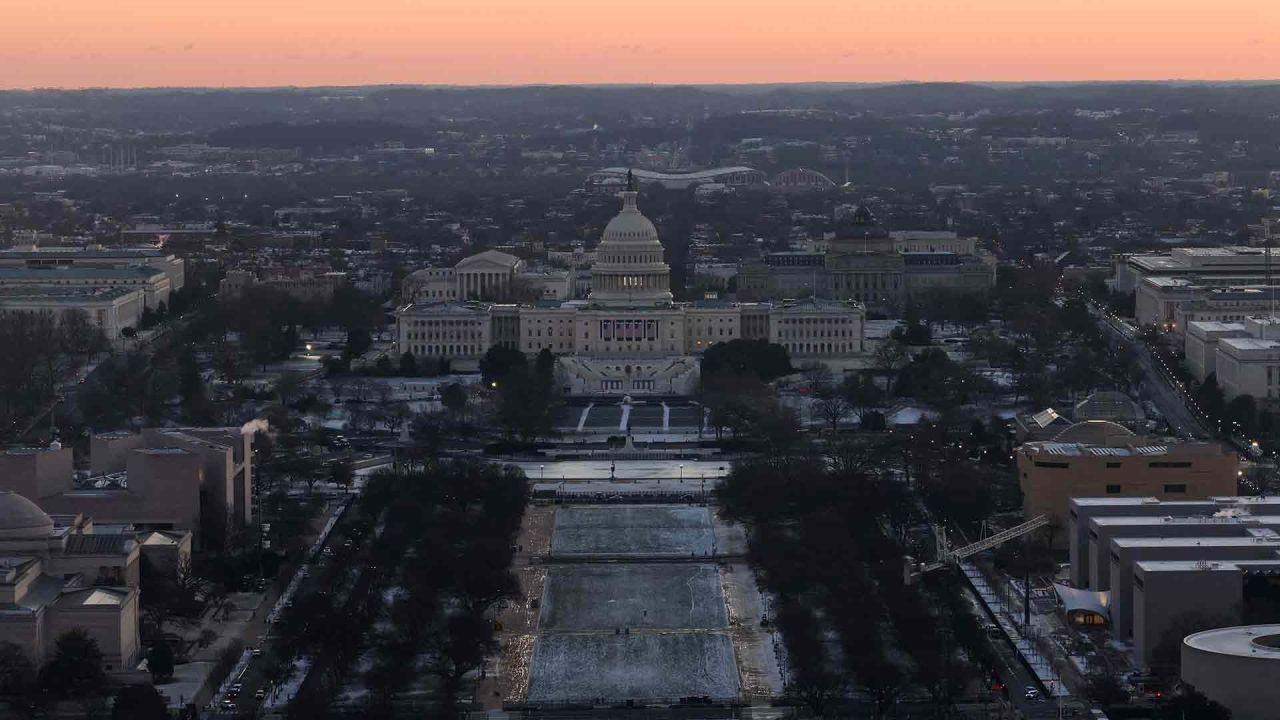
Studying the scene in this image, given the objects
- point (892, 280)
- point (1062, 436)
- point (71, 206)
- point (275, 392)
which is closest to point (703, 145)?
point (71, 206)

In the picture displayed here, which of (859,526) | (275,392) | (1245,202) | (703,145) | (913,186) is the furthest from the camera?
(703,145)


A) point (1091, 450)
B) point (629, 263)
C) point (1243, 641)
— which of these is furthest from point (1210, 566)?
point (629, 263)

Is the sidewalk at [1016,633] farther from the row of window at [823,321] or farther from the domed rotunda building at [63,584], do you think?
the row of window at [823,321]

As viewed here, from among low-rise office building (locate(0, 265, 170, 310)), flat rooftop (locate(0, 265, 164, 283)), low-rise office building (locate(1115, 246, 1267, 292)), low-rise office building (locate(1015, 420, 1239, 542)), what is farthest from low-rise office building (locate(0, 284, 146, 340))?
low-rise office building (locate(1015, 420, 1239, 542))

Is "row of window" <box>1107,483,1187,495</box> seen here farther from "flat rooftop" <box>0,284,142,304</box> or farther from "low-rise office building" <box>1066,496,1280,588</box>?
"flat rooftop" <box>0,284,142,304</box>

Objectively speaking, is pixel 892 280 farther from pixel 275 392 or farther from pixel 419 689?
pixel 419 689

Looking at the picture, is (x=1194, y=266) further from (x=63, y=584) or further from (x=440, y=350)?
(x=63, y=584)
